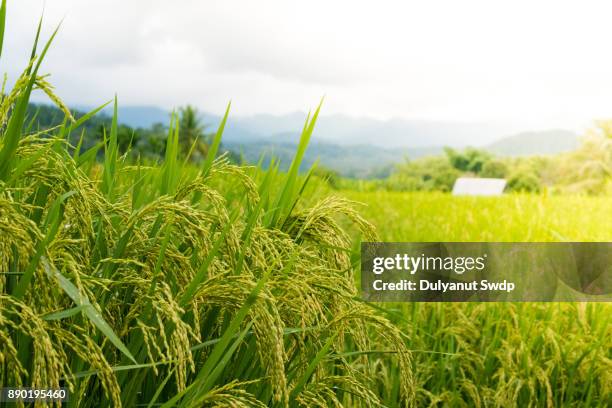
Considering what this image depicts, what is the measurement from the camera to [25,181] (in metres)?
2.18

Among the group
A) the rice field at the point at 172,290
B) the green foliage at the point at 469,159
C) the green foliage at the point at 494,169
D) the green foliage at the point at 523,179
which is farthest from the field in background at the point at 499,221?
the green foliage at the point at 469,159

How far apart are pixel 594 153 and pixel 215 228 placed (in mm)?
26119

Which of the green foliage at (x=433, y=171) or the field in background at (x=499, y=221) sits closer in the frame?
the field in background at (x=499, y=221)

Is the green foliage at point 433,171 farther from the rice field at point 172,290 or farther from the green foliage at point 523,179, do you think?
the rice field at point 172,290

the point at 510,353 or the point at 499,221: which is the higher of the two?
the point at 499,221

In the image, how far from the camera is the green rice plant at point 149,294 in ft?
4.54

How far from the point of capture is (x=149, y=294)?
1.60m

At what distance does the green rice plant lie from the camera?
138cm

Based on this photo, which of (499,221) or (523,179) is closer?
(499,221)

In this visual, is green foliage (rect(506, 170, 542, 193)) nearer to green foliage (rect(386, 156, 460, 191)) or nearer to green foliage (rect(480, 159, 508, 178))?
green foliage (rect(480, 159, 508, 178))

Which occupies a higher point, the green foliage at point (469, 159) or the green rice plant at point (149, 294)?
the green foliage at point (469, 159)

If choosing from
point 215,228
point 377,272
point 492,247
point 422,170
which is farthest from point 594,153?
point 215,228

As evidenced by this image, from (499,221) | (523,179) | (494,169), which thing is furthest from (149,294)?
(494,169)

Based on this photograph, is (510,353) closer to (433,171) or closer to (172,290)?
(172,290)
